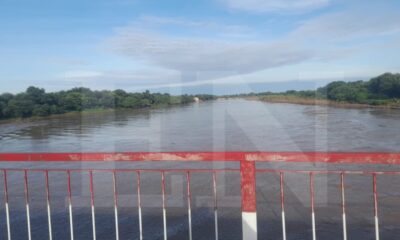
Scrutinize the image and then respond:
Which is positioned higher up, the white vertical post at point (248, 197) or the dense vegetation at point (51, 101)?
the dense vegetation at point (51, 101)

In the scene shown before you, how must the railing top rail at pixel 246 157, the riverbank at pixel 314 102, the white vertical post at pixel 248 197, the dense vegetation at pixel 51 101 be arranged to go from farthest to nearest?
the riverbank at pixel 314 102
the dense vegetation at pixel 51 101
the white vertical post at pixel 248 197
the railing top rail at pixel 246 157

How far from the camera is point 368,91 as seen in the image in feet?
126

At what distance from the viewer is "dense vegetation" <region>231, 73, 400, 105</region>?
113 feet

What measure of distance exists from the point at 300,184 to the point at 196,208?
2.72m

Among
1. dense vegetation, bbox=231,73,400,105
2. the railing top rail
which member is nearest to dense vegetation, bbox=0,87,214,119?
dense vegetation, bbox=231,73,400,105

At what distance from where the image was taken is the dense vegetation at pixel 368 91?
34.3 meters

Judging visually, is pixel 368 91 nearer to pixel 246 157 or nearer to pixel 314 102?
pixel 314 102

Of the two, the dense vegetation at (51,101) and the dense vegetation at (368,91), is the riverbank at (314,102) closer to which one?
the dense vegetation at (368,91)

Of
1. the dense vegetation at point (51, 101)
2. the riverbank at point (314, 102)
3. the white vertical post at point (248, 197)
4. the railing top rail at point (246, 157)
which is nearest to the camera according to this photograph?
the railing top rail at point (246, 157)

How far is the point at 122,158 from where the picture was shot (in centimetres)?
277

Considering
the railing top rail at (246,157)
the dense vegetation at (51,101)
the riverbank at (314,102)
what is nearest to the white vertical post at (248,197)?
the railing top rail at (246,157)

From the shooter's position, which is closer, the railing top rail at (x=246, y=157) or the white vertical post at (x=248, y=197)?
the railing top rail at (x=246, y=157)

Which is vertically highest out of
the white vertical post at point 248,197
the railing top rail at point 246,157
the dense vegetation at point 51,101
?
the dense vegetation at point 51,101

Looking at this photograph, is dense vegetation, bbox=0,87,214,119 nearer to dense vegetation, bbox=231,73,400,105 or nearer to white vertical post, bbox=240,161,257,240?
dense vegetation, bbox=231,73,400,105
